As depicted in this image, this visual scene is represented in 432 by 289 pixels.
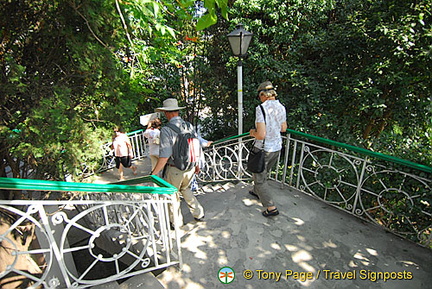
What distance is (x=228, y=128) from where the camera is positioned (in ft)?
29.6

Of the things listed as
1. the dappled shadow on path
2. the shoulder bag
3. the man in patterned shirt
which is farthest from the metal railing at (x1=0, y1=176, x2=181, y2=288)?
the man in patterned shirt

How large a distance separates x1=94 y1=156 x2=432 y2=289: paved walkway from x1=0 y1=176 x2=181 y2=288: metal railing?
0.35 m

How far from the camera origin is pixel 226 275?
7.94 feet

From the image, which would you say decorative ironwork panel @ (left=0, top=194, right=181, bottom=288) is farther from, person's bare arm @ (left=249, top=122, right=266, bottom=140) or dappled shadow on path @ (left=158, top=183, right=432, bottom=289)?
person's bare arm @ (left=249, top=122, right=266, bottom=140)

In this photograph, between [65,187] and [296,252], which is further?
[296,252]

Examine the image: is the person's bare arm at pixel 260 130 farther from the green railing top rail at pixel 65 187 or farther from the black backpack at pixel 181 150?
the green railing top rail at pixel 65 187

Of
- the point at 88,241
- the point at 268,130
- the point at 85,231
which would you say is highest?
the point at 268,130

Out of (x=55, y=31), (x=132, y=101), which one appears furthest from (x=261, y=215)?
(x=55, y=31)

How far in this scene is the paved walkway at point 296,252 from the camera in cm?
236

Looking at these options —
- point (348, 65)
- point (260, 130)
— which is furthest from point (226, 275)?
point (348, 65)

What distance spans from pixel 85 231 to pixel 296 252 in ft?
7.91

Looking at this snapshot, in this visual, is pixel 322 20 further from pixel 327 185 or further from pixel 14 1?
pixel 14 1

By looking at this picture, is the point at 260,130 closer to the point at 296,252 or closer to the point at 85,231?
the point at 296,252

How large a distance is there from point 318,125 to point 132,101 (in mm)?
4961
